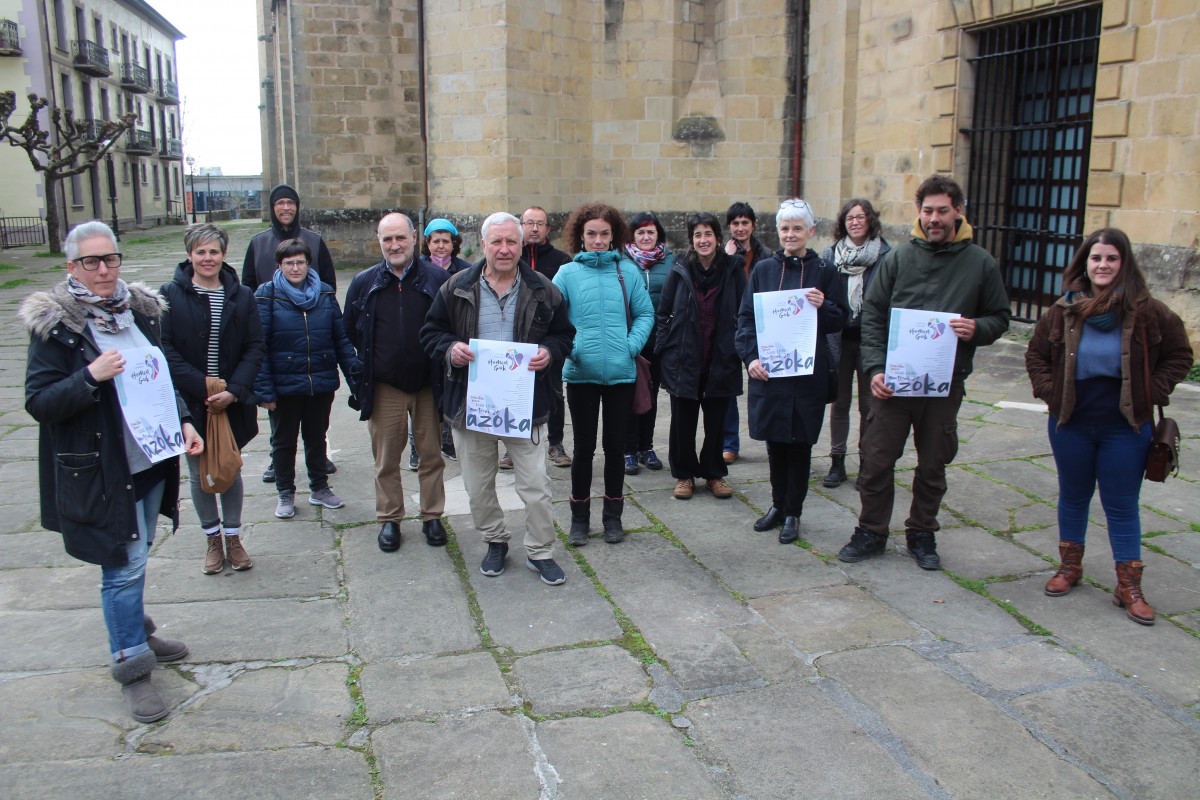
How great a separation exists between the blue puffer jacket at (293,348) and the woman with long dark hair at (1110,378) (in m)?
3.52

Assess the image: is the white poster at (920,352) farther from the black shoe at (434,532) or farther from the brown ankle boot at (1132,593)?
the black shoe at (434,532)

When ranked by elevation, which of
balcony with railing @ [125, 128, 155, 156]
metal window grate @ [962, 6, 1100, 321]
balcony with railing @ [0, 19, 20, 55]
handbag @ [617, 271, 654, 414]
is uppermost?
balcony with railing @ [0, 19, 20, 55]

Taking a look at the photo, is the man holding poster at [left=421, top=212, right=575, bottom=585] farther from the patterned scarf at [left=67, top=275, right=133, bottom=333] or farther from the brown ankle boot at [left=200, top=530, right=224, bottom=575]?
the patterned scarf at [left=67, top=275, right=133, bottom=333]

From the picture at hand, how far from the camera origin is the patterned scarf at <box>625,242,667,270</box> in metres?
6.18

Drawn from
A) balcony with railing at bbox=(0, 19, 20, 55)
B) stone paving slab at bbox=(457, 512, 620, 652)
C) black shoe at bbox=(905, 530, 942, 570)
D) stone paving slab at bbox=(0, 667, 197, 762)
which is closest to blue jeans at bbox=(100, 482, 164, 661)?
stone paving slab at bbox=(0, 667, 197, 762)

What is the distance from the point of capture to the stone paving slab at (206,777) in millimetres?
2986

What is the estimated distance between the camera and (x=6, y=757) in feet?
10.4

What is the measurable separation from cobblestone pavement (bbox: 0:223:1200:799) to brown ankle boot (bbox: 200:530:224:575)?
0.17 feet

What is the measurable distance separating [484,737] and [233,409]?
2339 millimetres

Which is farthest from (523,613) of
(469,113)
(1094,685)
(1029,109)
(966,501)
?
(469,113)

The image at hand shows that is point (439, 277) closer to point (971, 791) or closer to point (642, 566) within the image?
point (642, 566)

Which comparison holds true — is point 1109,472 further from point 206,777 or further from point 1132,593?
point 206,777

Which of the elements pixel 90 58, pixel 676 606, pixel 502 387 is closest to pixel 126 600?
pixel 502 387

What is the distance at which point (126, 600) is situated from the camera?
3.57 meters
